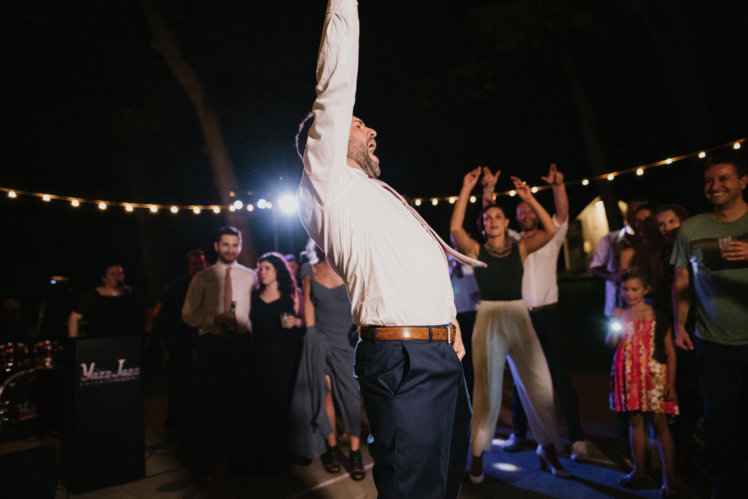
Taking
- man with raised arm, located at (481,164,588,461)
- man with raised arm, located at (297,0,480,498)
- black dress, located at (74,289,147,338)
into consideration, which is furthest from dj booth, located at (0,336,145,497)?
man with raised arm, located at (481,164,588,461)

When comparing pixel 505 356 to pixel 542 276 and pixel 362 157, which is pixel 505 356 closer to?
pixel 542 276

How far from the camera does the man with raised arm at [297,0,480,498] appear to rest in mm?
1609

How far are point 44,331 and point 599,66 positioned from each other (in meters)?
11.6

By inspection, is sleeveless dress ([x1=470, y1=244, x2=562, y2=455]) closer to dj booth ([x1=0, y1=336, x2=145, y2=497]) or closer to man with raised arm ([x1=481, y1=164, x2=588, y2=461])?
man with raised arm ([x1=481, y1=164, x2=588, y2=461])

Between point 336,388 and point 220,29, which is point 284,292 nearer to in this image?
point 336,388

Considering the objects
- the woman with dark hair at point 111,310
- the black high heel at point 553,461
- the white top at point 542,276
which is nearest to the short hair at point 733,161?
the white top at point 542,276

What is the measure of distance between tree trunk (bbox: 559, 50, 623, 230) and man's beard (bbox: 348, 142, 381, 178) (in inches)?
306

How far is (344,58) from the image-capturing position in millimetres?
1654

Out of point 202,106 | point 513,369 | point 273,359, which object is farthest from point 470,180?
point 202,106

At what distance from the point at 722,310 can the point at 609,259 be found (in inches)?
64.2

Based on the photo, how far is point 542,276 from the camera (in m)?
4.27

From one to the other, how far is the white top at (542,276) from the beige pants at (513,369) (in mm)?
624

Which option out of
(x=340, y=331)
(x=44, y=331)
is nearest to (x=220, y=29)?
(x=44, y=331)

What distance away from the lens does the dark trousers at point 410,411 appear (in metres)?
1.59
